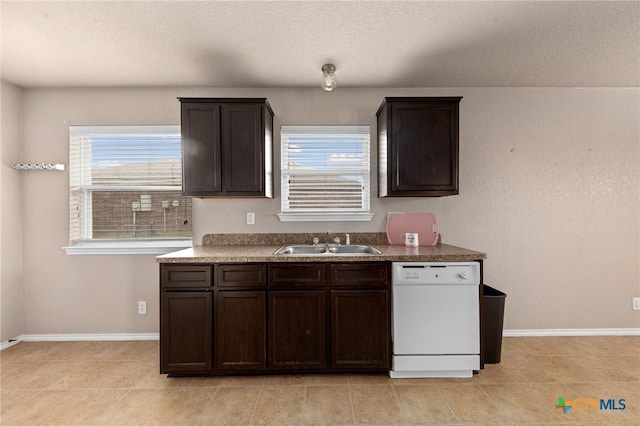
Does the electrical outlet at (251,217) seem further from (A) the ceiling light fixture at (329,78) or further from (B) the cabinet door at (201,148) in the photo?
(A) the ceiling light fixture at (329,78)

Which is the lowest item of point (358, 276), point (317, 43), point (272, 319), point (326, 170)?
point (272, 319)

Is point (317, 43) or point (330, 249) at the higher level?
point (317, 43)

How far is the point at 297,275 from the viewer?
2.46 meters

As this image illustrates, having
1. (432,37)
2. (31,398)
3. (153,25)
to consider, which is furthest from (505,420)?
(153,25)

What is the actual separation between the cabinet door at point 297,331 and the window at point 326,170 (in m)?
1.06

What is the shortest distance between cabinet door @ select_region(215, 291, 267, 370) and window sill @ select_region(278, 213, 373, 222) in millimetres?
981

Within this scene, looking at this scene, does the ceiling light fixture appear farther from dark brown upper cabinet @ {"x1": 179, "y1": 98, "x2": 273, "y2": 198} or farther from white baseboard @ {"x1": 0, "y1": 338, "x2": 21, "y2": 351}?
white baseboard @ {"x1": 0, "y1": 338, "x2": 21, "y2": 351}

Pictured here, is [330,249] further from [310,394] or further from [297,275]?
[310,394]

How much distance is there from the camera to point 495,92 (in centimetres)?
331

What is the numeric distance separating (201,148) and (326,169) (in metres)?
1.19

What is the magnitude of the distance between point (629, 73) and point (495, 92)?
→ 111cm

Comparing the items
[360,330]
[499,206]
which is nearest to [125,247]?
[360,330]

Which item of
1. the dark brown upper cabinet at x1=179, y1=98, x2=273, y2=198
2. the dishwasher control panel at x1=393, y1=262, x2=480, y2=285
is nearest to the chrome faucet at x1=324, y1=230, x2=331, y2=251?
the dark brown upper cabinet at x1=179, y1=98, x2=273, y2=198

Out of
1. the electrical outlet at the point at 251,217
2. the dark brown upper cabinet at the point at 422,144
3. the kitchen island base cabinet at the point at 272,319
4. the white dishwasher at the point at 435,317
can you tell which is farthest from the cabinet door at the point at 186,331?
the dark brown upper cabinet at the point at 422,144
